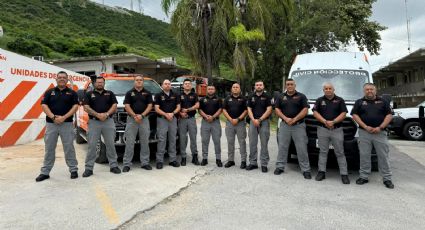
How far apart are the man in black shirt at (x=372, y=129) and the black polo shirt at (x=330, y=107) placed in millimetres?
224

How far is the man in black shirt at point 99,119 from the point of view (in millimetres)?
7250

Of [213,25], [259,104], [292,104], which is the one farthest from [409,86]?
[292,104]

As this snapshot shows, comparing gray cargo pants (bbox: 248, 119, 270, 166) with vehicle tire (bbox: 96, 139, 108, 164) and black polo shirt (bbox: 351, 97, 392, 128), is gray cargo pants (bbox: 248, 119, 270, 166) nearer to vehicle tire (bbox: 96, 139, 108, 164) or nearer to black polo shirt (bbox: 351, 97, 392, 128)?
black polo shirt (bbox: 351, 97, 392, 128)

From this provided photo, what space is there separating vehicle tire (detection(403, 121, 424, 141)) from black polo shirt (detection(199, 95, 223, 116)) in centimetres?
931

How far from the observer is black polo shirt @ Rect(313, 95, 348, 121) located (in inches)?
283

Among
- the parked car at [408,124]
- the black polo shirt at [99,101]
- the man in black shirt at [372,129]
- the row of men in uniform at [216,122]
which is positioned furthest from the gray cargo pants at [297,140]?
the parked car at [408,124]

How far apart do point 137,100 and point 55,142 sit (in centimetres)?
169

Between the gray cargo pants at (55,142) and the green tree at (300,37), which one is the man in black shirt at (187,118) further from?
the green tree at (300,37)

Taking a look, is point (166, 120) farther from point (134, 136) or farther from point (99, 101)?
point (99, 101)

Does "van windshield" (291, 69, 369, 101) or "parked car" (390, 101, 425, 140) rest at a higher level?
"van windshield" (291, 69, 369, 101)

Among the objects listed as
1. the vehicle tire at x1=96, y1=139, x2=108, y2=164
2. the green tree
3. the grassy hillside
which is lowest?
the vehicle tire at x1=96, y1=139, x2=108, y2=164

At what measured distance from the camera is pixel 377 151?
7.03 metres

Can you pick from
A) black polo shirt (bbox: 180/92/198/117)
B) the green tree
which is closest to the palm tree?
the green tree

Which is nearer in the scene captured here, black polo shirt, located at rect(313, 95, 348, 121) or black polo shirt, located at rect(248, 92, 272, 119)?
black polo shirt, located at rect(313, 95, 348, 121)
